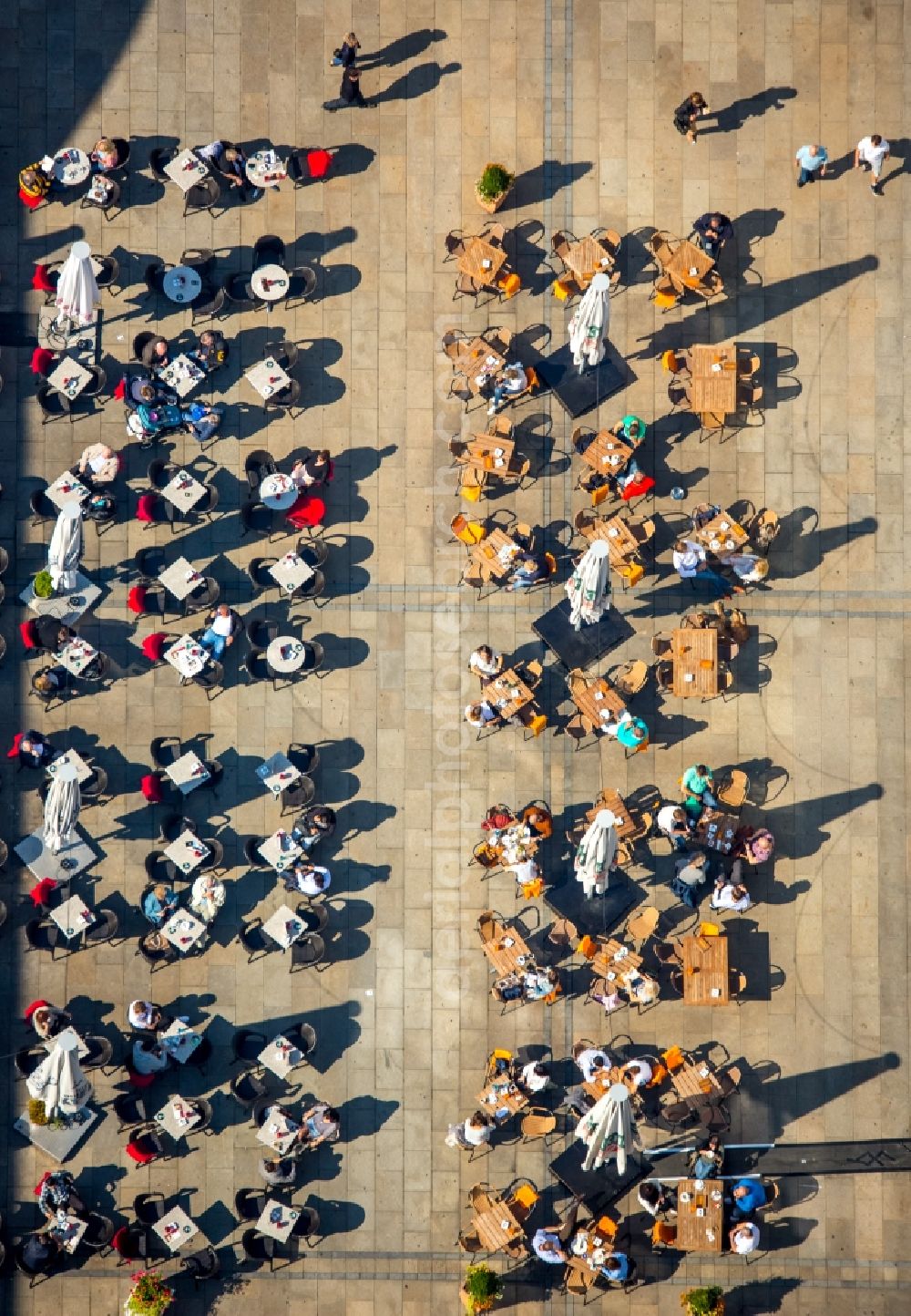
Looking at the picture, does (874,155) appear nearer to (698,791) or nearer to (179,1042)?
(698,791)

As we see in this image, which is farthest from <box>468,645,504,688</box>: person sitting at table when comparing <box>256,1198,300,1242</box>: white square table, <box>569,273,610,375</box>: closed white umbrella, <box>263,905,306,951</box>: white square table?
<box>256,1198,300,1242</box>: white square table

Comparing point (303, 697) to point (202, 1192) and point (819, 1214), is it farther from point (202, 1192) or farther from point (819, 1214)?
point (819, 1214)

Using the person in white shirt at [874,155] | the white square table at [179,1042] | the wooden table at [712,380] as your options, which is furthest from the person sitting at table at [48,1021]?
the person in white shirt at [874,155]

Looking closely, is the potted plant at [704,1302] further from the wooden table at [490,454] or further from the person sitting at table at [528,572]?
the wooden table at [490,454]

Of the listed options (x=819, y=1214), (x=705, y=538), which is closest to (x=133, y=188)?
(x=705, y=538)

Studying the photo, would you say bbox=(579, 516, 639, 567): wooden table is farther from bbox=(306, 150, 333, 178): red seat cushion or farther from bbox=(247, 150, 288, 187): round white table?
bbox=(247, 150, 288, 187): round white table

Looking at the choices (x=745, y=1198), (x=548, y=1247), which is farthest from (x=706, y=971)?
(x=548, y=1247)
